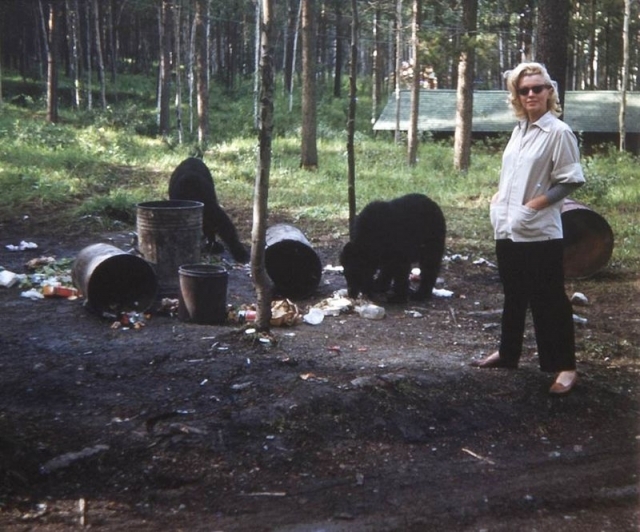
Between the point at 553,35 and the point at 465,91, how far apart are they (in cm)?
1008

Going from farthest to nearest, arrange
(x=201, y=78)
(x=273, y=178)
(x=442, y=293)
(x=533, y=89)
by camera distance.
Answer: (x=201, y=78), (x=273, y=178), (x=442, y=293), (x=533, y=89)

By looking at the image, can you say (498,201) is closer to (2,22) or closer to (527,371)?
(527,371)

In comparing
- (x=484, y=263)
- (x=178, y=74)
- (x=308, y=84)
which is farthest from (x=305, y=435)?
(x=178, y=74)

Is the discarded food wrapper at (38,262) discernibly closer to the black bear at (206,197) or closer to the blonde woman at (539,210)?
the black bear at (206,197)

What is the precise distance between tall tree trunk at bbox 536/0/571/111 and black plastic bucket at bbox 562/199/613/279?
1964 mm

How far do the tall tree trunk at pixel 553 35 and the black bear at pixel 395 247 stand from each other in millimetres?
3211

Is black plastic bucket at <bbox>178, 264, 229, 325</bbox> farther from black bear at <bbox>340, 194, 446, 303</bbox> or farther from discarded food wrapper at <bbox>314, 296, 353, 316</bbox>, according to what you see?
black bear at <bbox>340, 194, 446, 303</bbox>

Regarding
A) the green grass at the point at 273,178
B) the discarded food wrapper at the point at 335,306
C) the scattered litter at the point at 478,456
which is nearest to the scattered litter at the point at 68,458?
the scattered litter at the point at 478,456

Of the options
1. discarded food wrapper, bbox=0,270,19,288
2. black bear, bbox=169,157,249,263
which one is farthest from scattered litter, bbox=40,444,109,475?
black bear, bbox=169,157,249,263

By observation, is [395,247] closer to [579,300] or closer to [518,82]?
[579,300]

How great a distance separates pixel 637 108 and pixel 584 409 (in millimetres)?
29960

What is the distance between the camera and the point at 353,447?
473 cm

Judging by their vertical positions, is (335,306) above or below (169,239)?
below

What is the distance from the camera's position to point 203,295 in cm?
770
